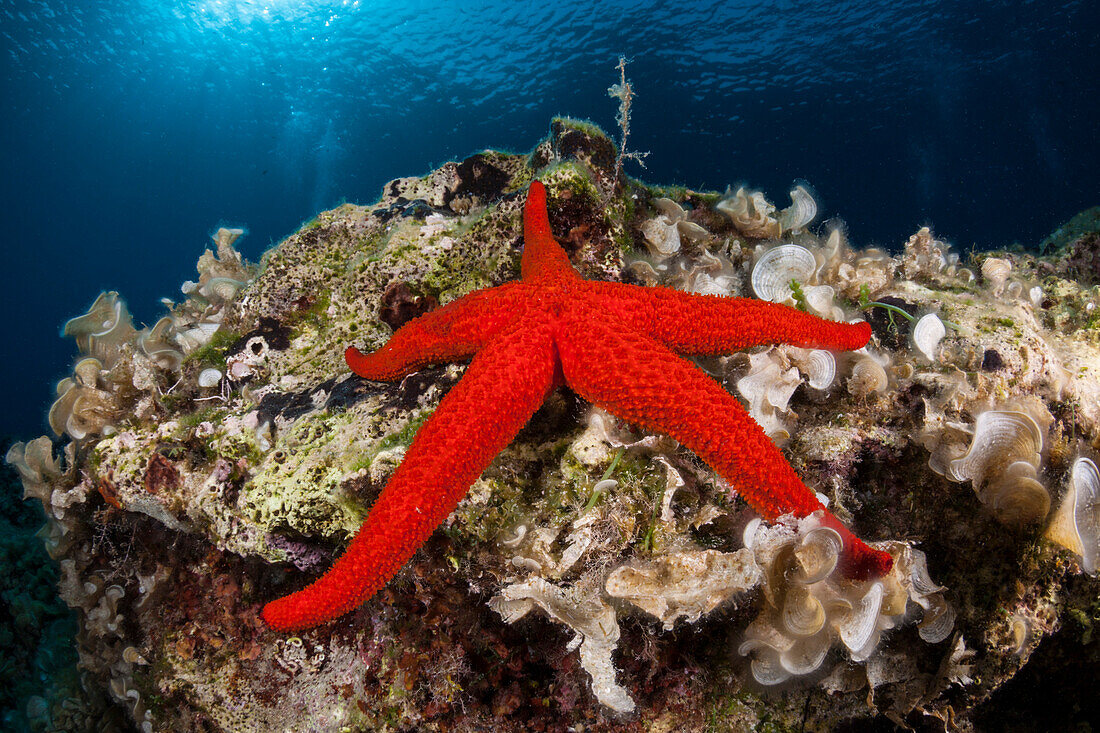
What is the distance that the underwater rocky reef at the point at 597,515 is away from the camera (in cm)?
247

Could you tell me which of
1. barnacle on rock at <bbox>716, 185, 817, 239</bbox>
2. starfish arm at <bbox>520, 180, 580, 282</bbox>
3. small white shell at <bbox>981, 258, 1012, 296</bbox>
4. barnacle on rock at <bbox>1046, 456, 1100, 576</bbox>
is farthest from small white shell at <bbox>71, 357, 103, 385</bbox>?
small white shell at <bbox>981, 258, 1012, 296</bbox>

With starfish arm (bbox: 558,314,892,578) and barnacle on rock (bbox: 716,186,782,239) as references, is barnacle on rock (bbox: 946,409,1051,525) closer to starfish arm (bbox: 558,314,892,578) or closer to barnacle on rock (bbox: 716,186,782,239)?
starfish arm (bbox: 558,314,892,578)

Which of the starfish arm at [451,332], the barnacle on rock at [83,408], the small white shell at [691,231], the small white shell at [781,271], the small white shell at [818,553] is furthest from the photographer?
the small white shell at [691,231]

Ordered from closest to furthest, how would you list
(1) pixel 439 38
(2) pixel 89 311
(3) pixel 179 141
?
(2) pixel 89 311 < (1) pixel 439 38 < (3) pixel 179 141

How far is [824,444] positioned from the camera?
2.79 m

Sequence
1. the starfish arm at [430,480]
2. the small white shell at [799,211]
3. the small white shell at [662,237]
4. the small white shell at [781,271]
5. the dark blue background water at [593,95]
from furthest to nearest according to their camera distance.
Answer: the dark blue background water at [593,95] → the small white shell at [799,211] → the small white shell at [662,237] → the small white shell at [781,271] → the starfish arm at [430,480]

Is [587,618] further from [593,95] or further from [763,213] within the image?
[593,95]

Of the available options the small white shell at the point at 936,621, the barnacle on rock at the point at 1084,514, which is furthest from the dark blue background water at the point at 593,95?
the barnacle on rock at the point at 1084,514

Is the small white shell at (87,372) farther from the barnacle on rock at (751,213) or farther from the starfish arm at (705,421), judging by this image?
the barnacle on rock at (751,213)

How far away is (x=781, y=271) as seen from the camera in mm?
3430

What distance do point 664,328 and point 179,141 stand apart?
3408 inches

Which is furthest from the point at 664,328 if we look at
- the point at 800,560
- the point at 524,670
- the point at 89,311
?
the point at 89,311

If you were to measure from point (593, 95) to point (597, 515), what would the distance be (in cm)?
4765

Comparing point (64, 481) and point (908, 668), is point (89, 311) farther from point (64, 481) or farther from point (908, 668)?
point (908, 668)
